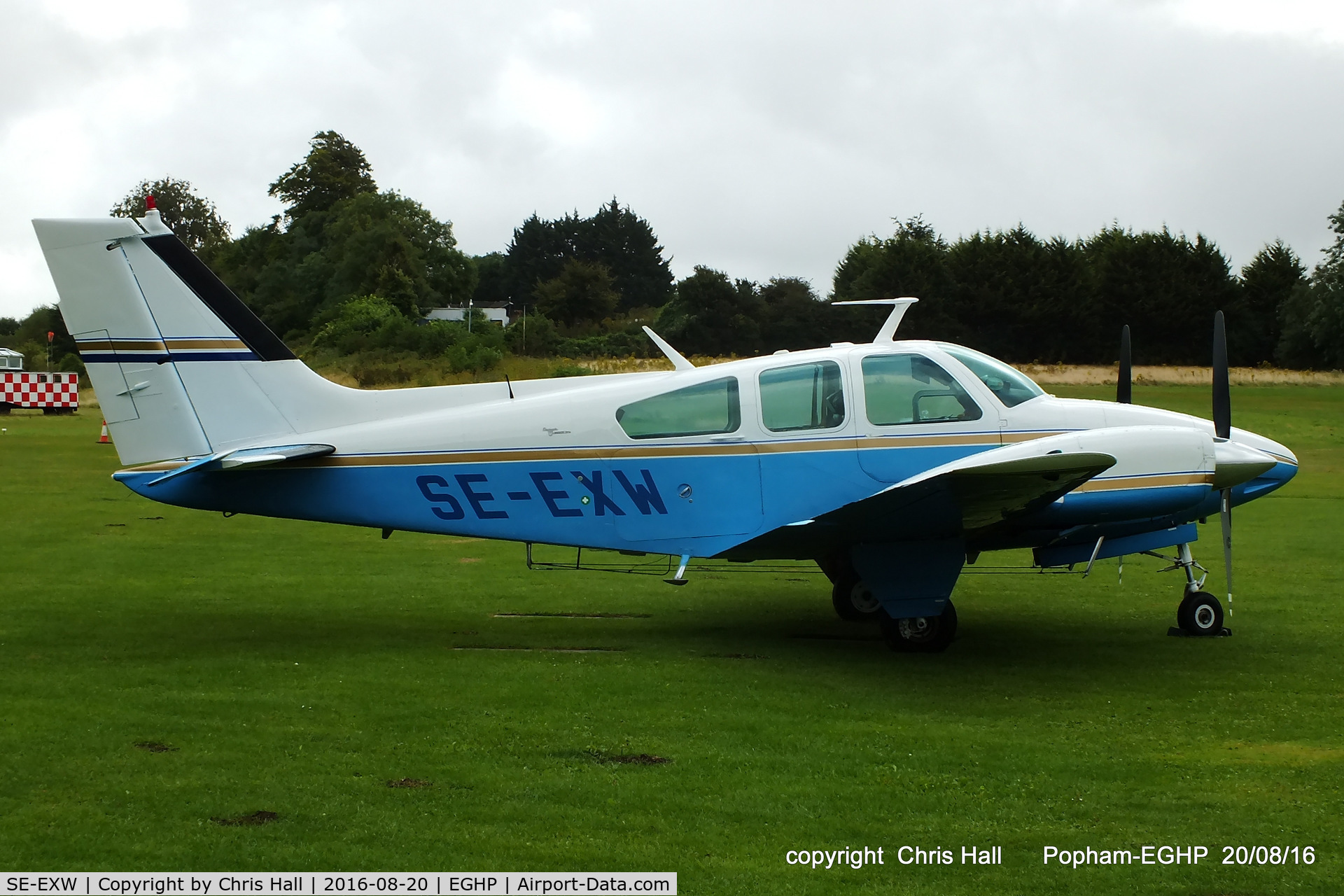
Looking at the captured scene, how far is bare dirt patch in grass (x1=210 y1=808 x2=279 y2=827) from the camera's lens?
5055 mm

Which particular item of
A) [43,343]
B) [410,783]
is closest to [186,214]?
[43,343]

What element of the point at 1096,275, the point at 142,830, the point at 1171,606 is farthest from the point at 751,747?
the point at 1096,275

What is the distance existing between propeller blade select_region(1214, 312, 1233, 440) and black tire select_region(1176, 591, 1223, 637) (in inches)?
60.4

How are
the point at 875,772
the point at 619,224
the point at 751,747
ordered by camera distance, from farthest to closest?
the point at 619,224
the point at 751,747
the point at 875,772

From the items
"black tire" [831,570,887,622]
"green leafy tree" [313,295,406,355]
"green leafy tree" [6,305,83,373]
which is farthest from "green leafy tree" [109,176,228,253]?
"black tire" [831,570,887,622]

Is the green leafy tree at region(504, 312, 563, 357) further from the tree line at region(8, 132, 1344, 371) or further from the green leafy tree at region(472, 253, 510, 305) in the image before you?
the green leafy tree at region(472, 253, 510, 305)

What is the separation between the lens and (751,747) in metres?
6.35

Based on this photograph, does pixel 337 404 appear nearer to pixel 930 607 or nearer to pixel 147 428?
pixel 147 428

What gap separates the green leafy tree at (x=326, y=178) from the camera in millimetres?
87062

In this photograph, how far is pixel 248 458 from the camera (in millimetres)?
8617

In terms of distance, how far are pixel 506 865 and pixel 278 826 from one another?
112 centimetres

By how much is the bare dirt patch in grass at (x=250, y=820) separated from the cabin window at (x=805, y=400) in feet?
15.6

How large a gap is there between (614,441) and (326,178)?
84.4 m

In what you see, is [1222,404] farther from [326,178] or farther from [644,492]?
[326,178]
